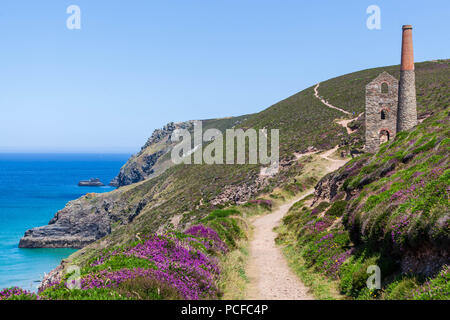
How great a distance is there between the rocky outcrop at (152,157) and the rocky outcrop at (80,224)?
56192 millimetres

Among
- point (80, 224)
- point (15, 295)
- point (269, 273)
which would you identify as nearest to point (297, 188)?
point (269, 273)

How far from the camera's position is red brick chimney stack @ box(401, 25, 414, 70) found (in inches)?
1142

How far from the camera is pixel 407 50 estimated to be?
2928 cm

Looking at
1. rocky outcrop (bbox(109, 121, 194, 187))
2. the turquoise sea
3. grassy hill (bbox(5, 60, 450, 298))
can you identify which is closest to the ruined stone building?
grassy hill (bbox(5, 60, 450, 298))

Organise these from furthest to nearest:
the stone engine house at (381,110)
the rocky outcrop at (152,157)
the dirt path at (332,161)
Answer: the rocky outcrop at (152,157) → the dirt path at (332,161) → the stone engine house at (381,110)

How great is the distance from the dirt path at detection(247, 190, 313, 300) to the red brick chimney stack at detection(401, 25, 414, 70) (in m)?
17.5

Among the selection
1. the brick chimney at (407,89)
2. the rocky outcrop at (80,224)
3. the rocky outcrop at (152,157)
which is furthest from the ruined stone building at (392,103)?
the rocky outcrop at (152,157)

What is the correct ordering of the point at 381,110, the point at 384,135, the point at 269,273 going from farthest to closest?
the point at 384,135
the point at 381,110
the point at 269,273

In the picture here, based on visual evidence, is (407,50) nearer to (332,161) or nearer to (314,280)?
(332,161)

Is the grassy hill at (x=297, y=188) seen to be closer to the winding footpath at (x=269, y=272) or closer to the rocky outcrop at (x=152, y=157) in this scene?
the winding footpath at (x=269, y=272)

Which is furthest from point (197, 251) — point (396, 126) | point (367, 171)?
point (396, 126)

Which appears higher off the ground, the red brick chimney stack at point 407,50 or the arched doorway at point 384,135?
the red brick chimney stack at point 407,50

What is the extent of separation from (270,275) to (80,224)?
81.3 m

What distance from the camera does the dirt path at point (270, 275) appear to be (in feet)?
37.5
